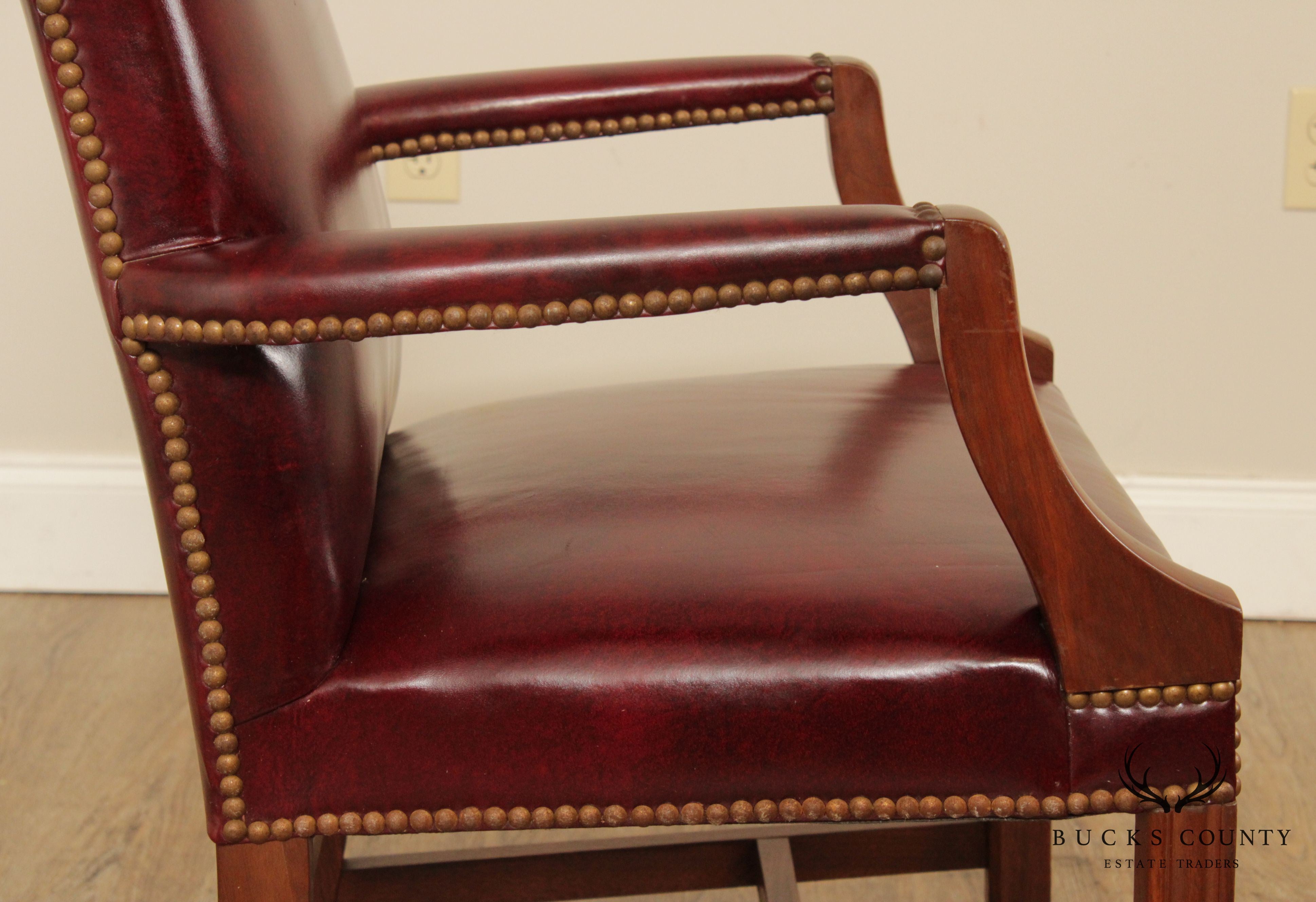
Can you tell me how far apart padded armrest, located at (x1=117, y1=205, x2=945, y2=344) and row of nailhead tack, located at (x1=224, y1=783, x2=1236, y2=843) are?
10.3 inches

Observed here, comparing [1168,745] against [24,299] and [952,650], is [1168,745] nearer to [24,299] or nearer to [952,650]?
[952,650]

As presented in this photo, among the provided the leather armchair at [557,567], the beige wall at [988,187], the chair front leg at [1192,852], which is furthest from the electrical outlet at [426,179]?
the chair front leg at [1192,852]

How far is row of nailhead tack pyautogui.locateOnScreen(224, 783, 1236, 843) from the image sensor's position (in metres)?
0.65

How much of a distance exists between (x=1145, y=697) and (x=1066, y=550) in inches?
3.5

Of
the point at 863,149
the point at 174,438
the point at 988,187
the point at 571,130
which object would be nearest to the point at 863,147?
the point at 863,149

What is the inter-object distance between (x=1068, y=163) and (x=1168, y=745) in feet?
3.48

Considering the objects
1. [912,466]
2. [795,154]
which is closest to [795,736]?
[912,466]

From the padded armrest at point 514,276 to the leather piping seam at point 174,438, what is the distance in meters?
0.02

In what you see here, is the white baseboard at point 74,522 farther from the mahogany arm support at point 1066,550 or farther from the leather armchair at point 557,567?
the mahogany arm support at point 1066,550

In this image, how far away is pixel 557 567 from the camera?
0.70 metres

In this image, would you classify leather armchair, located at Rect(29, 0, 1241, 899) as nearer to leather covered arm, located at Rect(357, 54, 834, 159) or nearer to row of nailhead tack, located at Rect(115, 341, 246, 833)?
row of nailhead tack, located at Rect(115, 341, 246, 833)

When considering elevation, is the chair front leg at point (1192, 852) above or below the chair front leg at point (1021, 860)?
above

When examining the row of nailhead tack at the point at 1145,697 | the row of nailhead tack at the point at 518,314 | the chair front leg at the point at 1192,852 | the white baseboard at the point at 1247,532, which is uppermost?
Answer: the row of nailhead tack at the point at 518,314

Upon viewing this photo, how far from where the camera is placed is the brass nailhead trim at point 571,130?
1.02m
